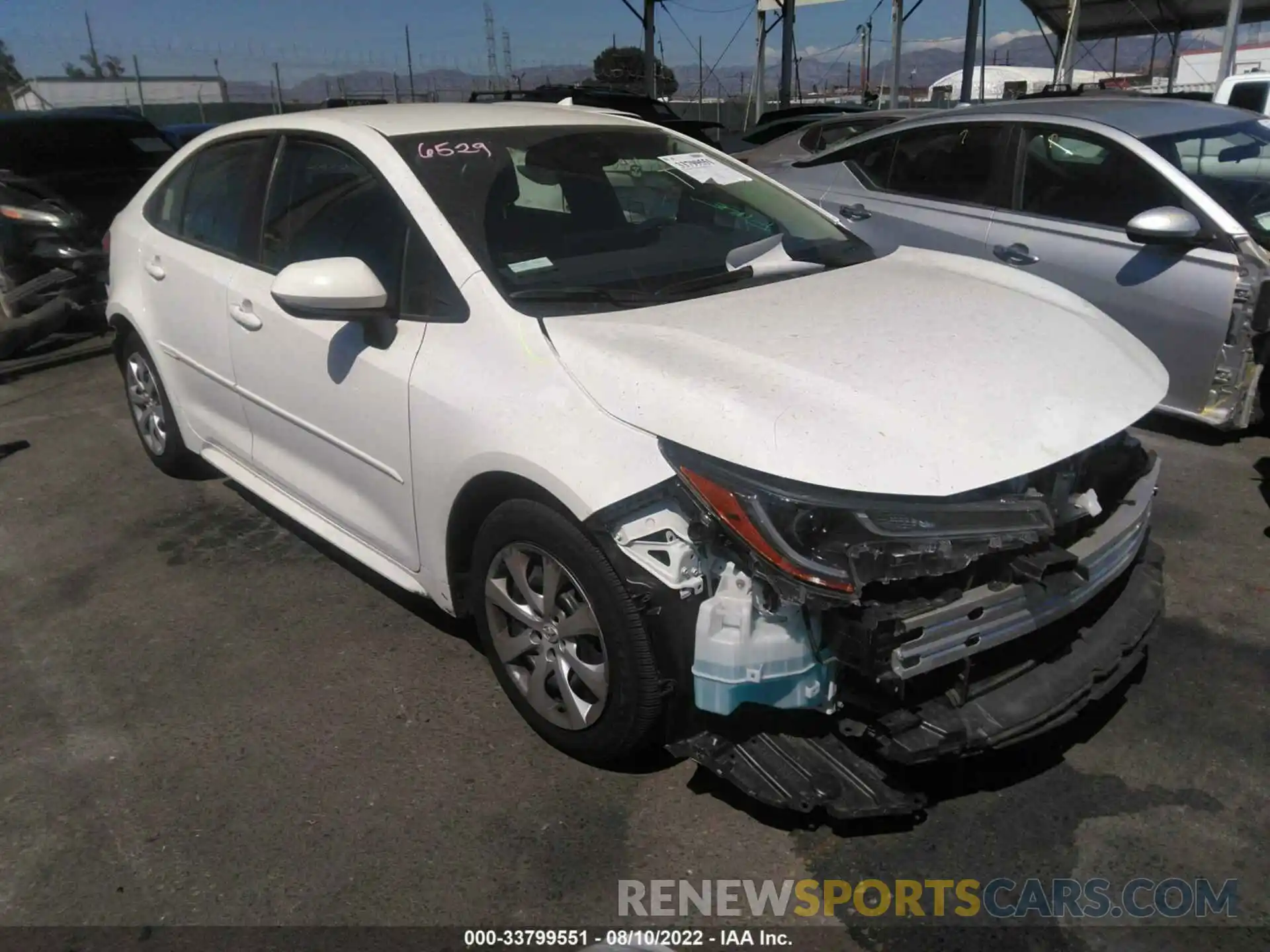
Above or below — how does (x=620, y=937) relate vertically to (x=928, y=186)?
below

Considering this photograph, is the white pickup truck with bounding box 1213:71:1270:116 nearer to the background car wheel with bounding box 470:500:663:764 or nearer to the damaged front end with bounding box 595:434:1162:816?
the damaged front end with bounding box 595:434:1162:816

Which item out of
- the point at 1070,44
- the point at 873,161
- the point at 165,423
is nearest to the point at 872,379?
the point at 165,423

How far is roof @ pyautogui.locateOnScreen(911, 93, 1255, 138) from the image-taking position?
5.03 metres

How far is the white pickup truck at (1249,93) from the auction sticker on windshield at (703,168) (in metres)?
7.86

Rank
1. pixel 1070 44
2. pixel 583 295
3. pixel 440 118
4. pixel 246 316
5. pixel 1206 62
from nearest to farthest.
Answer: pixel 583 295, pixel 440 118, pixel 246 316, pixel 1070 44, pixel 1206 62

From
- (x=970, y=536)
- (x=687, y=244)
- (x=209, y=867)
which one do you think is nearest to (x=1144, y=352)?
(x=970, y=536)

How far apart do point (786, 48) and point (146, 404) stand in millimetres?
16906

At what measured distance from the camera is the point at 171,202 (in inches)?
174

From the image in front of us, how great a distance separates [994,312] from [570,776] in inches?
70.9

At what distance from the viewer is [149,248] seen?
439cm

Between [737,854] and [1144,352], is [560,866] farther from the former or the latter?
[1144,352]

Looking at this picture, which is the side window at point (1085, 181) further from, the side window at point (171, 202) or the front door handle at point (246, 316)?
the side window at point (171, 202)

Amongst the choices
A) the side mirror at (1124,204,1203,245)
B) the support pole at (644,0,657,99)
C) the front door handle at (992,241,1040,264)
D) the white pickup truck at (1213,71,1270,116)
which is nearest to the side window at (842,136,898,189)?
the front door handle at (992,241,1040,264)

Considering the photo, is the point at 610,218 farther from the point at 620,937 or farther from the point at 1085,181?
the point at 1085,181
